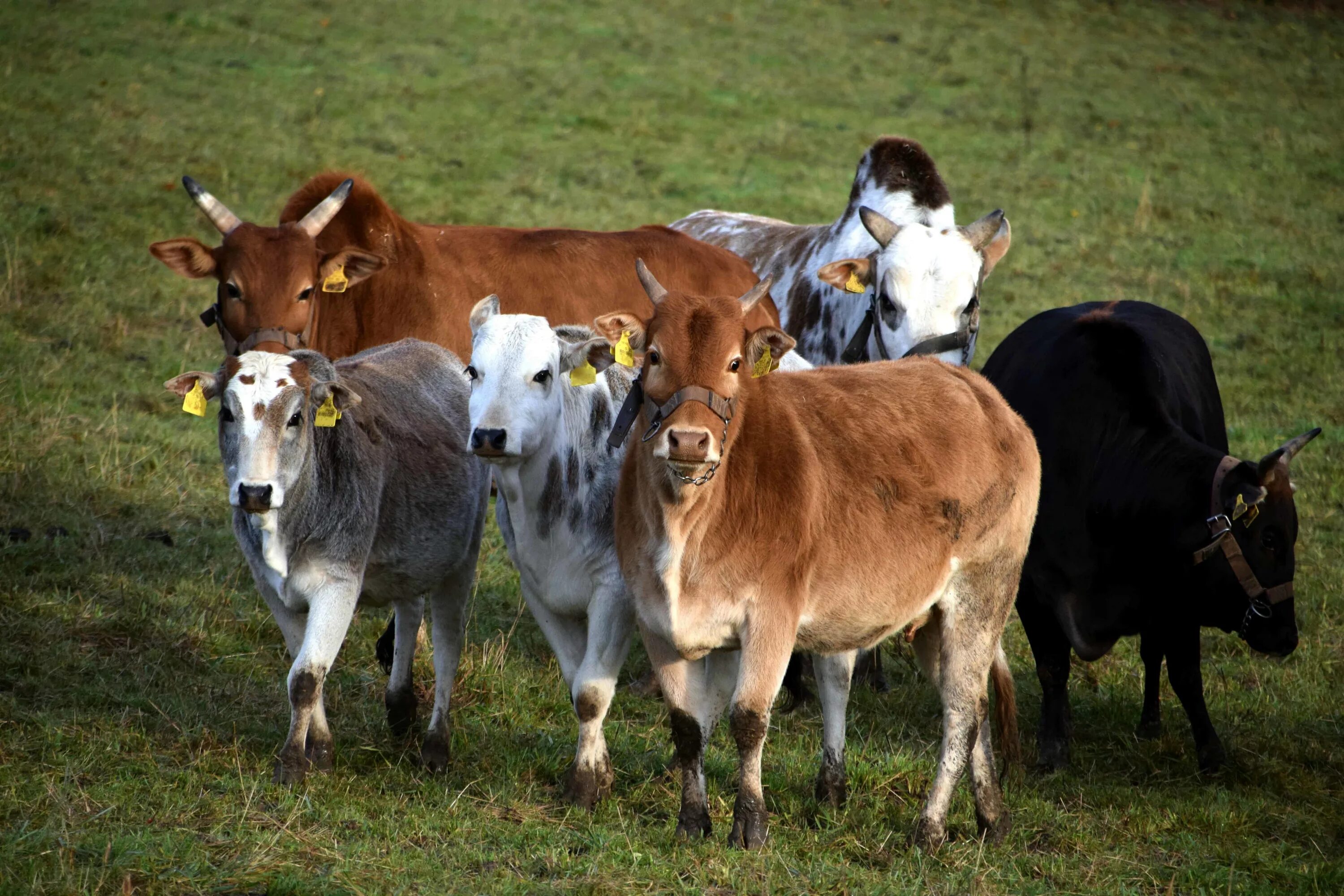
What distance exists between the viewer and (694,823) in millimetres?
5059

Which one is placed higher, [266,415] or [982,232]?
[982,232]

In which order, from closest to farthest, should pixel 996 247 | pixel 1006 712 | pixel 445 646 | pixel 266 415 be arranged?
pixel 266 415 → pixel 1006 712 → pixel 445 646 → pixel 996 247

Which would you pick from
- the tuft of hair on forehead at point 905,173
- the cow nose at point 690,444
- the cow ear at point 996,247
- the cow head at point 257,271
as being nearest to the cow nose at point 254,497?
the cow head at point 257,271

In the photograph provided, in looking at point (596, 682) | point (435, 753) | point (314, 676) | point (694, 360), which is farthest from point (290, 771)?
point (694, 360)

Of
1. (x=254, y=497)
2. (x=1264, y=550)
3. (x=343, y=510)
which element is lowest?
(x=1264, y=550)

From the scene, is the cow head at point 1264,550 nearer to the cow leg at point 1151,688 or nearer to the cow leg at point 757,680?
the cow leg at point 1151,688

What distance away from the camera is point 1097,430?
22.4 feet

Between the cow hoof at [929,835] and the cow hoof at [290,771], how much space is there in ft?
7.68

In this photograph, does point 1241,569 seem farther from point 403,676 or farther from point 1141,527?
point 403,676

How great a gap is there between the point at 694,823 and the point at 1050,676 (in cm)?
228

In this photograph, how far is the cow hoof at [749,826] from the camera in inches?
193

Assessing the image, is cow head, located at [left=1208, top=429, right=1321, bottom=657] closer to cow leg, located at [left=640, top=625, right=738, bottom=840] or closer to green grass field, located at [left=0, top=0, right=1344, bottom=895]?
green grass field, located at [left=0, top=0, right=1344, bottom=895]

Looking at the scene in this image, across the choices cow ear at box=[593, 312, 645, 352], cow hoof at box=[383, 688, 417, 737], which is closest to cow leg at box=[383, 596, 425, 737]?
cow hoof at box=[383, 688, 417, 737]

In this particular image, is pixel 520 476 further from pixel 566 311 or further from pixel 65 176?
pixel 65 176
